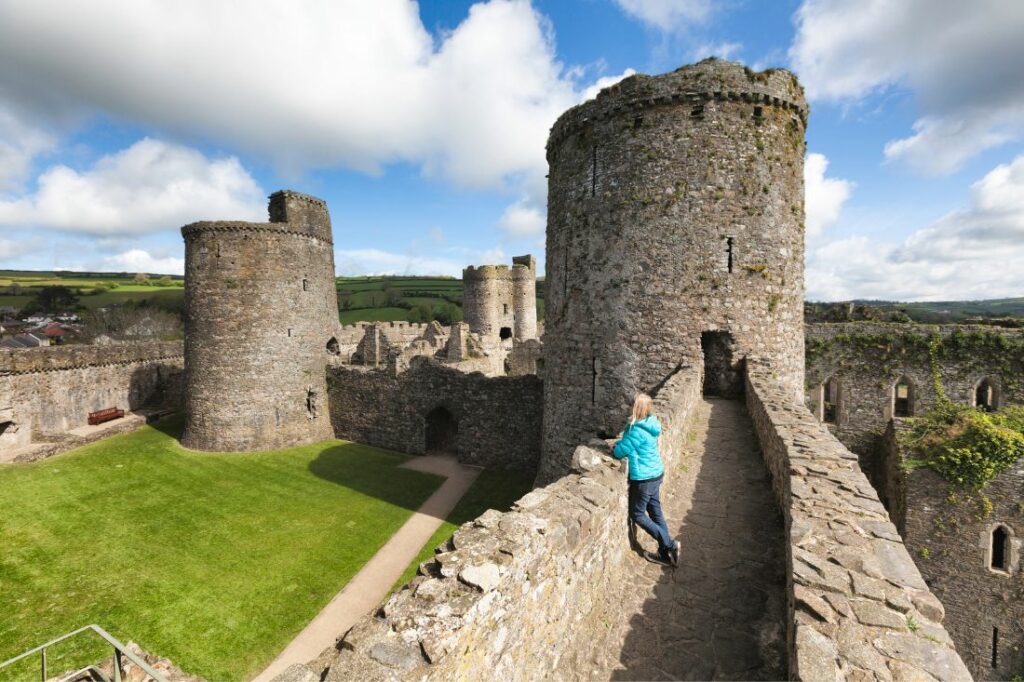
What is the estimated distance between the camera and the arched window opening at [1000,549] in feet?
41.2

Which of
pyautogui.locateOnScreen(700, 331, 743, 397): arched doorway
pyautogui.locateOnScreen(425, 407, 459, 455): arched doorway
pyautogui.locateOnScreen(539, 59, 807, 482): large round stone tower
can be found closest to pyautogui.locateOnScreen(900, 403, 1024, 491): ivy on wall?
pyautogui.locateOnScreen(539, 59, 807, 482): large round stone tower

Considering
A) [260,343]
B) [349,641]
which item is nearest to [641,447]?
[349,641]

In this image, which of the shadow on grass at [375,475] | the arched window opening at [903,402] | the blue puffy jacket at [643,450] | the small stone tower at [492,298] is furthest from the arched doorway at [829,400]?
the small stone tower at [492,298]

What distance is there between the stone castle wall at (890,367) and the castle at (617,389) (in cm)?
8

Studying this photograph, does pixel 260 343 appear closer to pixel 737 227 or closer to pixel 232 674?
pixel 232 674

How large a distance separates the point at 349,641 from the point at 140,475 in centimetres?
1796

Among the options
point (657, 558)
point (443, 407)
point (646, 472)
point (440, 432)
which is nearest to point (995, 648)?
point (657, 558)

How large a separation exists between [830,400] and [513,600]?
65.2 ft

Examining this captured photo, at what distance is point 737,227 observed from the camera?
10.0 m

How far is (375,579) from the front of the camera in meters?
10.9

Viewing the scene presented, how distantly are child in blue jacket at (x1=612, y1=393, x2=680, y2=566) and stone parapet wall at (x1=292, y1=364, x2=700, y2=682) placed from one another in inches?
7.6

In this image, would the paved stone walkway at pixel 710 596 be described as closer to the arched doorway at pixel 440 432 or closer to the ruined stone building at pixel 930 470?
the ruined stone building at pixel 930 470

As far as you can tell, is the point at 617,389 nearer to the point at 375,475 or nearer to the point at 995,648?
the point at 375,475

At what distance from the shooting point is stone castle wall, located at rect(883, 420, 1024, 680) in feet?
40.9
